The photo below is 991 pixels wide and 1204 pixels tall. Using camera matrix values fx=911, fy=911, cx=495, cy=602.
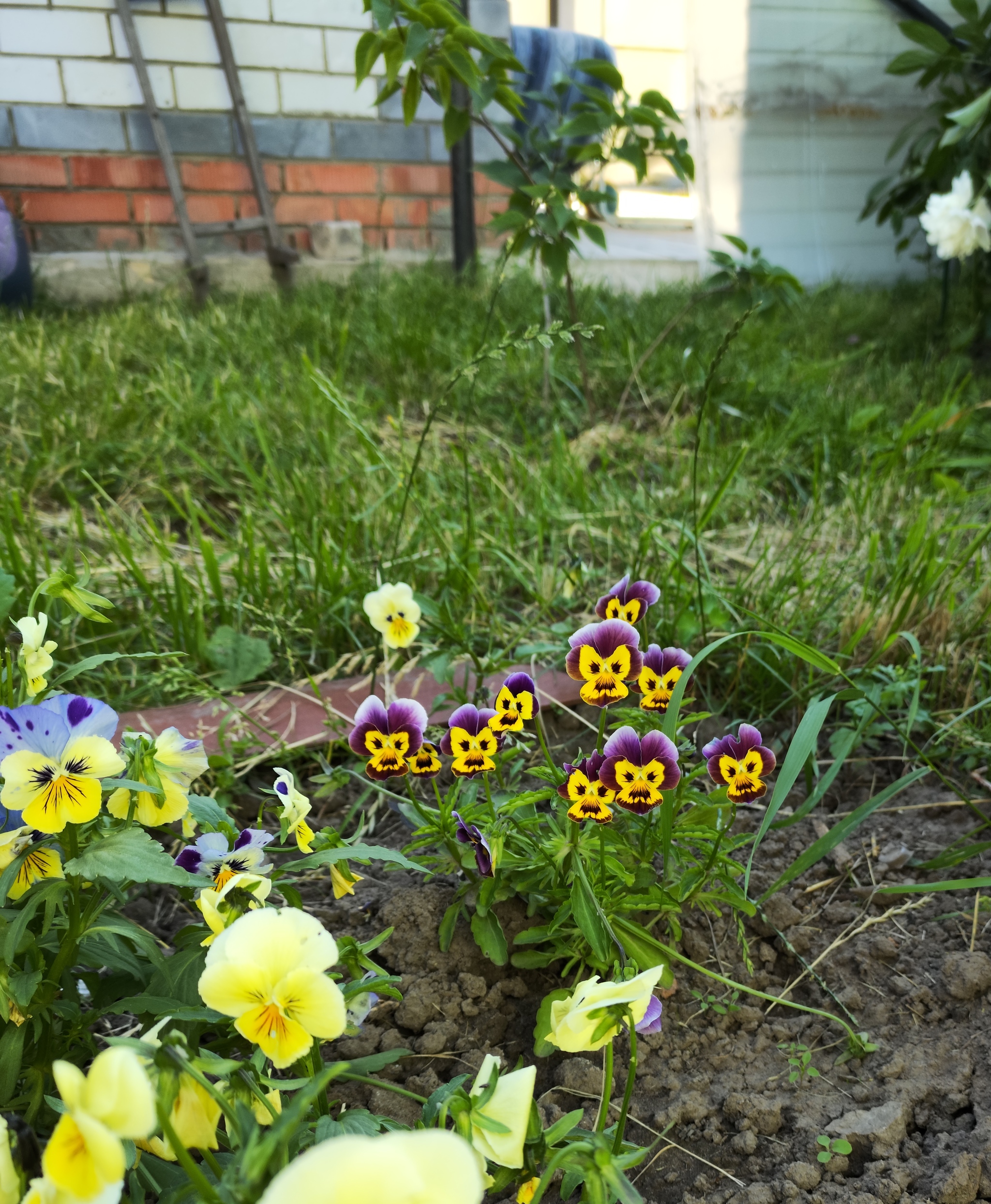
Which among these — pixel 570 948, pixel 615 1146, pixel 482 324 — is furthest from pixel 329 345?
pixel 615 1146

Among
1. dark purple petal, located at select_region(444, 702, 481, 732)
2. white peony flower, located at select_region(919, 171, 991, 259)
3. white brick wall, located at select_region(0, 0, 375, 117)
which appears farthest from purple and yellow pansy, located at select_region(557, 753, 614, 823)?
white brick wall, located at select_region(0, 0, 375, 117)

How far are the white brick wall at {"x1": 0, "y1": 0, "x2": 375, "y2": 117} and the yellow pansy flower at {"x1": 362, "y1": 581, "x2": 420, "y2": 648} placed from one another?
354 centimetres

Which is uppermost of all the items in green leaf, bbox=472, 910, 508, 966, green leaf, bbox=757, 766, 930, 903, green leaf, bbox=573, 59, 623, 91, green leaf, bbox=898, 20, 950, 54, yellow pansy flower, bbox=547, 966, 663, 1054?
green leaf, bbox=898, 20, 950, 54

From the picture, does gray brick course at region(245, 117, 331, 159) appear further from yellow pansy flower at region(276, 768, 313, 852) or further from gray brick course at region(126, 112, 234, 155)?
yellow pansy flower at region(276, 768, 313, 852)

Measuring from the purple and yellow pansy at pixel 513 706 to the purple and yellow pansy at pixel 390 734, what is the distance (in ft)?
0.24

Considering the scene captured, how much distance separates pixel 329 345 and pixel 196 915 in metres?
2.11

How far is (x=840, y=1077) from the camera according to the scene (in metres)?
0.86

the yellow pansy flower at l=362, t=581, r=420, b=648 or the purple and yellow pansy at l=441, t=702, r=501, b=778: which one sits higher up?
the yellow pansy flower at l=362, t=581, r=420, b=648

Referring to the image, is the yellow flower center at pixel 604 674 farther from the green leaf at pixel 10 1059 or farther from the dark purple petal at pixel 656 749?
the green leaf at pixel 10 1059

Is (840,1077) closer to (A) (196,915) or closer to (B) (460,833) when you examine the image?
(B) (460,833)

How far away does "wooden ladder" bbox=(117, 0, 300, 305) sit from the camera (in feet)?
13.2

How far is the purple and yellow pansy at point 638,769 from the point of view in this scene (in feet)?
2.64

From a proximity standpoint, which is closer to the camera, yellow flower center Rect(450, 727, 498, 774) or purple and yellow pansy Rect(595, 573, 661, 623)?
yellow flower center Rect(450, 727, 498, 774)

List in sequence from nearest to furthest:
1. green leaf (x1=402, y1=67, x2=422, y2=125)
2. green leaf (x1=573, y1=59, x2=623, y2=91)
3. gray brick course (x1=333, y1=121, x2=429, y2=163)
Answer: green leaf (x1=402, y1=67, x2=422, y2=125) → green leaf (x1=573, y1=59, x2=623, y2=91) → gray brick course (x1=333, y1=121, x2=429, y2=163)
